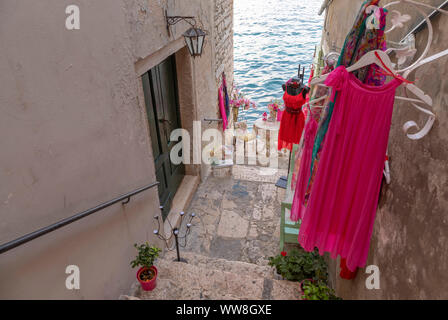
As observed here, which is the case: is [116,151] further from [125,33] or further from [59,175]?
[125,33]

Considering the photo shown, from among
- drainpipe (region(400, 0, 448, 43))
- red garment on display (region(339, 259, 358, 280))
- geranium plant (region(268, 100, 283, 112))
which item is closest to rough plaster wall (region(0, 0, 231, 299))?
red garment on display (region(339, 259, 358, 280))

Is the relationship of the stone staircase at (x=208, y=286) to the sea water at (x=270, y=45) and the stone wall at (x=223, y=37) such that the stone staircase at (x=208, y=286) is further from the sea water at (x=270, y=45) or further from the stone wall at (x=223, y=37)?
the sea water at (x=270, y=45)

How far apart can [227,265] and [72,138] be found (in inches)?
104

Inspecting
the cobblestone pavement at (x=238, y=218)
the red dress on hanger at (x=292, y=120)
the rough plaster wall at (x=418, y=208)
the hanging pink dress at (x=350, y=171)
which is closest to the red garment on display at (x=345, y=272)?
the rough plaster wall at (x=418, y=208)

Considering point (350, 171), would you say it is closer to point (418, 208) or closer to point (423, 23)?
point (418, 208)

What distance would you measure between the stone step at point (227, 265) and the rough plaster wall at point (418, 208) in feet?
5.25

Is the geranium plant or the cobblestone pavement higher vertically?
the geranium plant

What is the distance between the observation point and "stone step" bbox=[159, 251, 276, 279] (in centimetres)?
378

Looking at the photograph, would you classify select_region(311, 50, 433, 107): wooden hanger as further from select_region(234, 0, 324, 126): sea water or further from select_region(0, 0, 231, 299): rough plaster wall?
select_region(234, 0, 324, 126): sea water

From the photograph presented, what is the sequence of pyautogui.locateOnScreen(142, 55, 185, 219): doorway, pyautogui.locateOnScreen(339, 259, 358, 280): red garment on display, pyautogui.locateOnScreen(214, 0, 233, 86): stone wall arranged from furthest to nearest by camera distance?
pyautogui.locateOnScreen(214, 0, 233, 86): stone wall → pyautogui.locateOnScreen(142, 55, 185, 219): doorway → pyautogui.locateOnScreen(339, 259, 358, 280): red garment on display

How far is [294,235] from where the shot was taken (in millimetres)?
4094

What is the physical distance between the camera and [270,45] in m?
21.4
